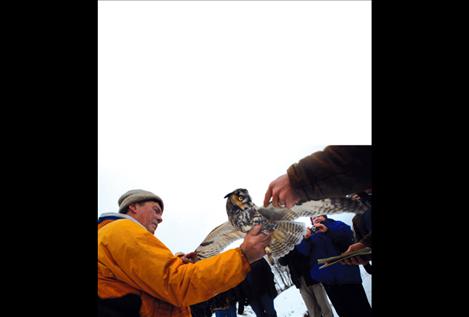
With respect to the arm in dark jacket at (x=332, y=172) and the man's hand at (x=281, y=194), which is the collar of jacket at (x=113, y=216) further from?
the arm in dark jacket at (x=332, y=172)

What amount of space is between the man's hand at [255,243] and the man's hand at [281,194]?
202mm

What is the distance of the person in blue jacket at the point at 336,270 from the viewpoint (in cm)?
317

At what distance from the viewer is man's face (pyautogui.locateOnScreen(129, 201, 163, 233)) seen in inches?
125

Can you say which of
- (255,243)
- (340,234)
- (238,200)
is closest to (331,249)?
(340,234)

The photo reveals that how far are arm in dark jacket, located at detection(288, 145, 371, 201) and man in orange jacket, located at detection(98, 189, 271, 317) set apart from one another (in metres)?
0.50

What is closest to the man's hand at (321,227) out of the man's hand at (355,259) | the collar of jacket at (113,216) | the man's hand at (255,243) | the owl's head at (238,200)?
the man's hand at (355,259)

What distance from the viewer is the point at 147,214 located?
125 inches

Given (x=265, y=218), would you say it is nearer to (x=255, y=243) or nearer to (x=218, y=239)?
(x=255, y=243)

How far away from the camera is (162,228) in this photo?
318 cm

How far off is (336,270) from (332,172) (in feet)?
2.22
